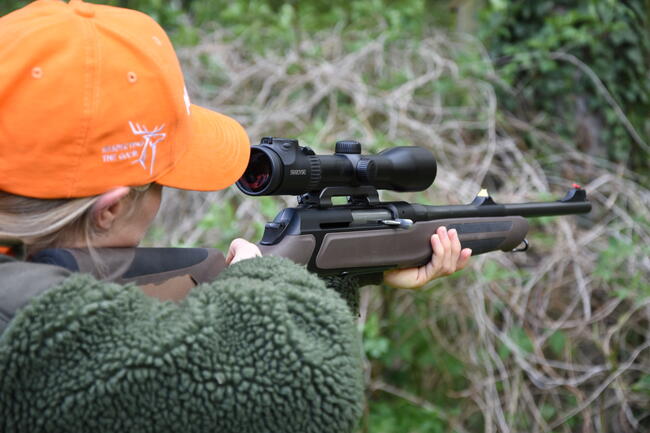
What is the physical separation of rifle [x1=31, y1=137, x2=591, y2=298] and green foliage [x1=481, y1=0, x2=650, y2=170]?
8.86ft

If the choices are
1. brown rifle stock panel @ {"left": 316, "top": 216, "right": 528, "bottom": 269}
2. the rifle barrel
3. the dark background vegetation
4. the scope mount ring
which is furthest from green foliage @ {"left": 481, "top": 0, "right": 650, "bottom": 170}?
the scope mount ring

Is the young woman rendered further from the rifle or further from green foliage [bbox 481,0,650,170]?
green foliage [bbox 481,0,650,170]

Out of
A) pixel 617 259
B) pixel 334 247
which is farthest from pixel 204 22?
pixel 334 247

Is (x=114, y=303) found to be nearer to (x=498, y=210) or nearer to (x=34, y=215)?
(x=34, y=215)

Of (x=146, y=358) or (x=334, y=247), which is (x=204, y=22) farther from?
(x=146, y=358)

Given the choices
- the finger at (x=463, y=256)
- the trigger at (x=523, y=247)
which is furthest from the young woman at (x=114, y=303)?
the trigger at (x=523, y=247)

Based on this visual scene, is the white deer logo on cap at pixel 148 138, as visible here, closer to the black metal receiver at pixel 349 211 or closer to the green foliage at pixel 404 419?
the black metal receiver at pixel 349 211

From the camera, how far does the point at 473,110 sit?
4.88 m

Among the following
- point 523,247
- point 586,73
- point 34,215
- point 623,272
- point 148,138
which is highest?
point 148,138

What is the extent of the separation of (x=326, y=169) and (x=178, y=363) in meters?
1.00

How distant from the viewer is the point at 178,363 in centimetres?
122

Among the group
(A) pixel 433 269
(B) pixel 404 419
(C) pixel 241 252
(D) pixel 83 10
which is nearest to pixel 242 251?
(C) pixel 241 252

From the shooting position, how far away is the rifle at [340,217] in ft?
6.38

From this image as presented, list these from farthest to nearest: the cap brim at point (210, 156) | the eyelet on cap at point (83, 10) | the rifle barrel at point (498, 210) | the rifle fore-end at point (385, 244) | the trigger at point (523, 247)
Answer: the trigger at point (523, 247)
the rifle barrel at point (498, 210)
the rifle fore-end at point (385, 244)
the cap brim at point (210, 156)
the eyelet on cap at point (83, 10)
